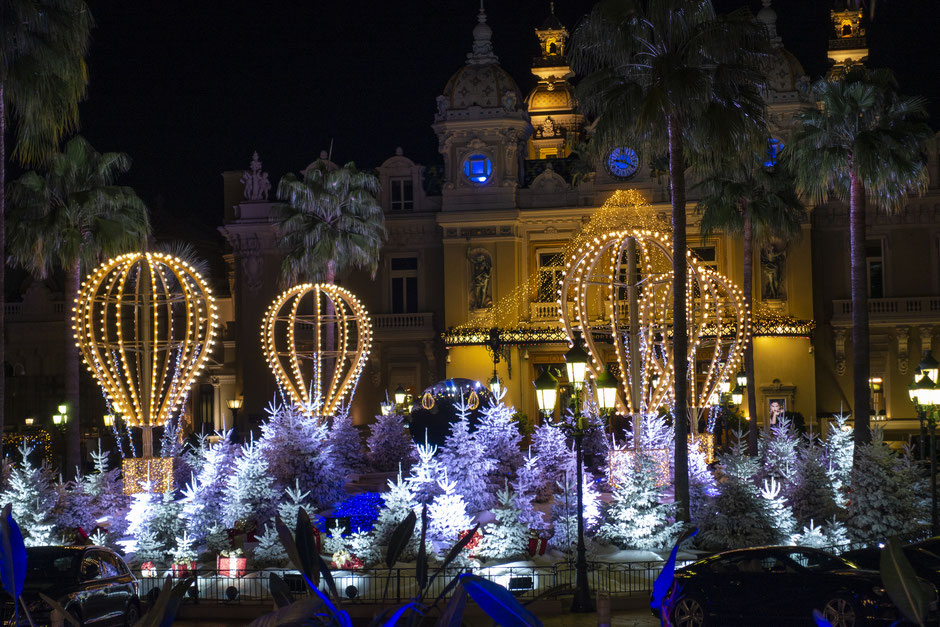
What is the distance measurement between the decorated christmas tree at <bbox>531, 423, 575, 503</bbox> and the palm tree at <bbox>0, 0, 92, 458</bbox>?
12.4 meters

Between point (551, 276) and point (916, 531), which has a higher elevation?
point (551, 276)

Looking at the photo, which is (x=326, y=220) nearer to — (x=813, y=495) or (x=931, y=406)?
(x=813, y=495)

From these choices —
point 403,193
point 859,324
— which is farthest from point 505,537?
point 403,193

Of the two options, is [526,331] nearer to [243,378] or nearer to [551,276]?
[551,276]

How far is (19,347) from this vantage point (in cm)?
4866

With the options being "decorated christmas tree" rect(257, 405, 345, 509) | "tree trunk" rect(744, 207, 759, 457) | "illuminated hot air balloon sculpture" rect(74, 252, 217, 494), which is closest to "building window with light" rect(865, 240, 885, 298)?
"tree trunk" rect(744, 207, 759, 457)

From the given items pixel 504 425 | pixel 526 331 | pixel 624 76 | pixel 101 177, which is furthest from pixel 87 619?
pixel 526 331

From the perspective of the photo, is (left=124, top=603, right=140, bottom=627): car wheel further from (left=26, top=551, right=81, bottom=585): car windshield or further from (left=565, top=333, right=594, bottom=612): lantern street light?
(left=565, top=333, right=594, bottom=612): lantern street light

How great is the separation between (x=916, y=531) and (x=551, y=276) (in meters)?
26.5

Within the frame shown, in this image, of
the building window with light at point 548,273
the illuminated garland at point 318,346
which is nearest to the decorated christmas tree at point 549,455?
the illuminated garland at point 318,346

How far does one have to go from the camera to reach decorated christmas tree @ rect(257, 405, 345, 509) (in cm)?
2388

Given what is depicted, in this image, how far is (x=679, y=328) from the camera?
2044 cm

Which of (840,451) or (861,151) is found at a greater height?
(861,151)

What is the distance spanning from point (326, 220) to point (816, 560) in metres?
25.9
